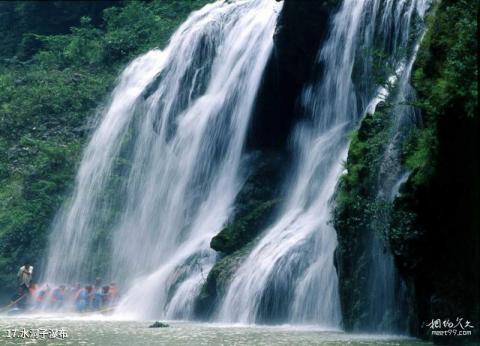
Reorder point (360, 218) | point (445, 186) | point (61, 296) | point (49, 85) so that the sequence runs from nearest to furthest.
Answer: point (445, 186) < point (360, 218) < point (61, 296) < point (49, 85)

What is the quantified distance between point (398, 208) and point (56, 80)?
30.1m

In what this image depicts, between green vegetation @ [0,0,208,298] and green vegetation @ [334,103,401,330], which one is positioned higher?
green vegetation @ [0,0,208,298]

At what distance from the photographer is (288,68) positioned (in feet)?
74.5

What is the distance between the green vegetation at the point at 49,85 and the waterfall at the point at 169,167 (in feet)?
4.28

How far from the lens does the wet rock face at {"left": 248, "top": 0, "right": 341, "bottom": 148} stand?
2209 centimetres

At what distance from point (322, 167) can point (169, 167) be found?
26.1 ft

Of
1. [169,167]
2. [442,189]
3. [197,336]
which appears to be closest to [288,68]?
[169,167]

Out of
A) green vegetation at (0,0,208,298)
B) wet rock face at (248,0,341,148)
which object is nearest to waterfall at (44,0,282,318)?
wet rock face at (248,0,341,148)

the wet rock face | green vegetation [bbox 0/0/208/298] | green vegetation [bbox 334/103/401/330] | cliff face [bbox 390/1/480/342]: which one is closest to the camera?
cliff face [bbox 390/1/480/342]

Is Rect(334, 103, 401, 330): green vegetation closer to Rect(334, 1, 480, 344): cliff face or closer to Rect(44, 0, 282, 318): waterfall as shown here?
Rect(334, 1, 480, 344): cliff face

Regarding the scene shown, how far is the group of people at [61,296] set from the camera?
78.9 ft

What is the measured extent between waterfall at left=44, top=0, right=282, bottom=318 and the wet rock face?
0.46m

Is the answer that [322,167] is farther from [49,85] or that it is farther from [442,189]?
[49,85]

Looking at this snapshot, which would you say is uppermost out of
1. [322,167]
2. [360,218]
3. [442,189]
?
[322,167]
